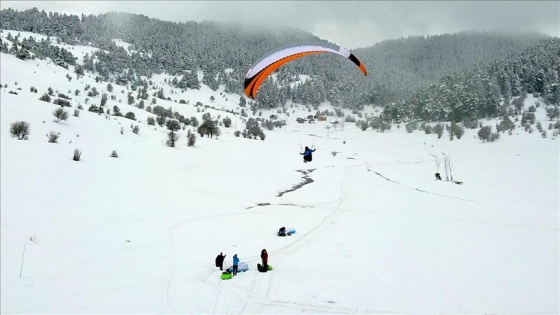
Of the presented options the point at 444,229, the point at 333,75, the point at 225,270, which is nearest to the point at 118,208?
the point at 225,270

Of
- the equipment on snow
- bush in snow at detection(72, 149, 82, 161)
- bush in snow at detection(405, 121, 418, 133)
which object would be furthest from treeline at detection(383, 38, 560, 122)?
the equipment on snow

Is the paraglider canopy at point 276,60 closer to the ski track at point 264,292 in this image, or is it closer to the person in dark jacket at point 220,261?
the person in dark jacket at point 220,261

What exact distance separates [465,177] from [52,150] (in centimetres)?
4179

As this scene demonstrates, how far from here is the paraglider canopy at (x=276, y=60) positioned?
16250 mm

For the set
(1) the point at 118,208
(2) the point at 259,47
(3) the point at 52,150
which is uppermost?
(2) the point at 259,47

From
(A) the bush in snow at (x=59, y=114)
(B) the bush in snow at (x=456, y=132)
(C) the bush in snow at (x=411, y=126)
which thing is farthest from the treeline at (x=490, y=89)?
(A) the bush in snow at (x=59, y=114)

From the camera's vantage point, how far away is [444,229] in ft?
66.3

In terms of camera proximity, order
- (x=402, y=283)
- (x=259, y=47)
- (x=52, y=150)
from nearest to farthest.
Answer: (x=402, y=283) < (x=52, y=150) < (x=259, y=47)

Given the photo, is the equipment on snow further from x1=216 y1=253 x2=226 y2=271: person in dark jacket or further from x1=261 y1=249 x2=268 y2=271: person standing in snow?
x1=261 y1=249 x2=268 y2=271: person standing in snow

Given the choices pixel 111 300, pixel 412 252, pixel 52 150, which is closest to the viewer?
pixel 111 300

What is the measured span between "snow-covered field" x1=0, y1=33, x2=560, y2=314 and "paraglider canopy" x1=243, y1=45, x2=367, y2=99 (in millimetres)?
7465

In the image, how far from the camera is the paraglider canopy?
1625 centimetres

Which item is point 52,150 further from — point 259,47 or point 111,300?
point 259,47

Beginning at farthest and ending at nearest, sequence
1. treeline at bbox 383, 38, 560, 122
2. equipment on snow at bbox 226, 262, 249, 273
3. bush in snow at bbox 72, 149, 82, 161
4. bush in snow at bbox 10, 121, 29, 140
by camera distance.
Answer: treeline at bbox 383, 38, 560, 122 < bush in snow at bbox 10, 121, 29, 140 < bush in snow at bbox 72, 149, 82, 161 < equipment on snow at bbox 226, 262, 249, 273
